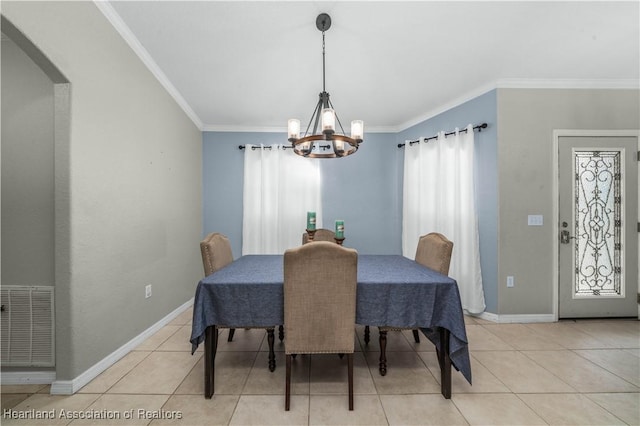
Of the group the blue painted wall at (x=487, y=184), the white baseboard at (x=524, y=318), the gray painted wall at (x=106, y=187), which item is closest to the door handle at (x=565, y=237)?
the blue painted wall at (x=487, y=184)

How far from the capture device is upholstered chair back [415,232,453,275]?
1.94m

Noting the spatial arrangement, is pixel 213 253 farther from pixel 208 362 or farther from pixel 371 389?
pixel 371 389

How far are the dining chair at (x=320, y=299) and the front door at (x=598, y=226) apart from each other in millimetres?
2777

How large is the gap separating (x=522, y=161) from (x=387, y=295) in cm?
240

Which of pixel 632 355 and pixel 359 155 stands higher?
pixel 359 155

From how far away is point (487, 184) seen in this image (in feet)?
9.52

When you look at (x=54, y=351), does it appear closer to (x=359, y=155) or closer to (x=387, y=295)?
(x=387, y=295)

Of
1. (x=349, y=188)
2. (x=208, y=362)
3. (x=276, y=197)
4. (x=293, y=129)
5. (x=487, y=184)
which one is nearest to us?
(x=208, y=362)

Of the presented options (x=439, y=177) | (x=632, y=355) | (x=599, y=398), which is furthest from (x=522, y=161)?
(x=599, y=398)

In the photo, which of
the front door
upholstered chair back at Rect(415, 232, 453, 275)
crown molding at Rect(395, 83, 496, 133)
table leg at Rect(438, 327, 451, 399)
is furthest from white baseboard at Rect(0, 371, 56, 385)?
the front door

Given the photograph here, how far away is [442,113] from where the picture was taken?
3387 millimetres

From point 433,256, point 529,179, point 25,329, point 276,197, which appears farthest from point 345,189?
point 25,329

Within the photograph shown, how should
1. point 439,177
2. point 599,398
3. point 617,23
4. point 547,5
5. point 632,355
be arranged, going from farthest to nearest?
point 439,177 < point 632,355 < point 617,23 < point 547,5 < point 599,398

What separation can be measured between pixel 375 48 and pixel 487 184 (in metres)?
1.92
